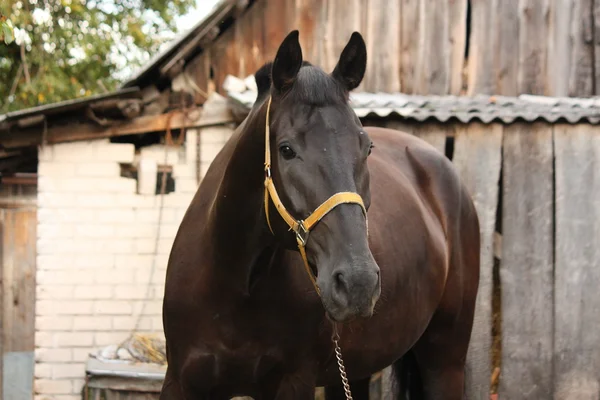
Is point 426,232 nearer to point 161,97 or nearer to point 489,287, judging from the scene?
point 489,287

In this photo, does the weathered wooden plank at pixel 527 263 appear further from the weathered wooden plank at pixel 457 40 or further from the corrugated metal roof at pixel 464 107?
the weathered wooden plank at pixel 457 40

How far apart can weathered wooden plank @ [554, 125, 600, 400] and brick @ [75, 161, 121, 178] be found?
3416 millimetres

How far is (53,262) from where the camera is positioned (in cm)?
621

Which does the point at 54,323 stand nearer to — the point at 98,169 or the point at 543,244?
the point at 98,169

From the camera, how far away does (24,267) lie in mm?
8805

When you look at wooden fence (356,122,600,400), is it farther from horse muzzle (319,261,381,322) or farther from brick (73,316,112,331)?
horse muzzle (319,261,381,322)

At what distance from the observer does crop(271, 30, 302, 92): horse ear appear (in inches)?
97.7

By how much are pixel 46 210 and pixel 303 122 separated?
14.1 feet

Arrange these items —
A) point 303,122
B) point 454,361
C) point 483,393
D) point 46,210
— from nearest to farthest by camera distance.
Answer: point 303,122 < point 454,361 < point 483,393 < point 46,210

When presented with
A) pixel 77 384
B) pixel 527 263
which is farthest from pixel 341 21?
pixel 77 384

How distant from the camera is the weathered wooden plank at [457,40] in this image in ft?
21.3

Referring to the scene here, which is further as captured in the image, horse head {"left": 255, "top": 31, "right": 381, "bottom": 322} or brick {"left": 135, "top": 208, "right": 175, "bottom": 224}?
brick {"left": 135, "top": 208, "right": 175, "bottom": 224}

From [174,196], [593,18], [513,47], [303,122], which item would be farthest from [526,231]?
[303,122]

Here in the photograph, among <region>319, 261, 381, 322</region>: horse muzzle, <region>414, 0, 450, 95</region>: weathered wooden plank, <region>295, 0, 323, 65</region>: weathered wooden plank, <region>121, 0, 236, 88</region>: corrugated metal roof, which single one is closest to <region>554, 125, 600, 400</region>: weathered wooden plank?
<region>414, 0, 450, 95</region>: weathered wooden plank
